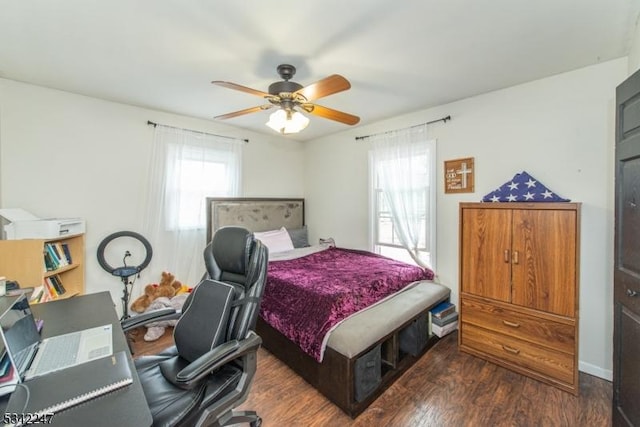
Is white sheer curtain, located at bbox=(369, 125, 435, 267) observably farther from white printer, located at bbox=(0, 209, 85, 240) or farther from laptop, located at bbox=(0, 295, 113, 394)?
white printer, located at bbox=(0, 209, 85, 240)

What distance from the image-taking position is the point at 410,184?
3350 mm

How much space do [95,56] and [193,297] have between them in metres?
1.94

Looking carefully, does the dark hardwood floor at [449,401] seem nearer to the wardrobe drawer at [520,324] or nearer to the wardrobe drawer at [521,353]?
the wardrobe drawer at [521,353]

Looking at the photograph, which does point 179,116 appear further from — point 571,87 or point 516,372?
point 516,372

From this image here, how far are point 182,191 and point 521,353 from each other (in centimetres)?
379

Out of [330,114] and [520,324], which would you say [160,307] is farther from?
[520,324]

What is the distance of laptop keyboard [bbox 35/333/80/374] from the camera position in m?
1.08

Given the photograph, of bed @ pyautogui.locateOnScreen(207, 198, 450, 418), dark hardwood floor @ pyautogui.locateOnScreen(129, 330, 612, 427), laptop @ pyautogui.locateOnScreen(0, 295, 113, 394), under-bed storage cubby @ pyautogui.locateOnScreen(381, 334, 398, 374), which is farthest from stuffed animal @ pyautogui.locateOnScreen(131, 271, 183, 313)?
under-bed storage cubby @ pyautogui.locateOnScreen(381, 334, 398, 374)

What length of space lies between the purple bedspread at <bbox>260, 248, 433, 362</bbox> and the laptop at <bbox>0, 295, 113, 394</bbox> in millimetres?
1254

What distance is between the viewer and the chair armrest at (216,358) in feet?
3.82

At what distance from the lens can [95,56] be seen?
2.08 metres

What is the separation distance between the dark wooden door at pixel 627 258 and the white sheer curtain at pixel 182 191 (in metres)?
3.66

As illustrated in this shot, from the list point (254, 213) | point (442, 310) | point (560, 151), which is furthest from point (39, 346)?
point (560, 151)

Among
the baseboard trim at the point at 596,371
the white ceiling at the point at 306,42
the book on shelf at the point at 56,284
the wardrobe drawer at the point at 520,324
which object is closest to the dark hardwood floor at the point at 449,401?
the baseboard trim at the point at 596,371
